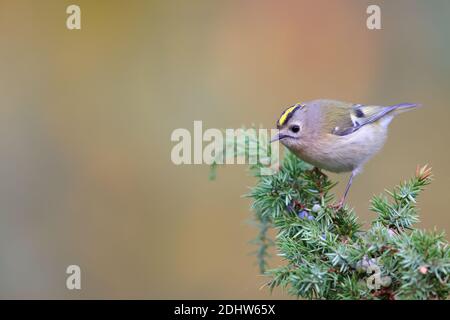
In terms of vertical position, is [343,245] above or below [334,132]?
below

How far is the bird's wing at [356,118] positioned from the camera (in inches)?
97.3

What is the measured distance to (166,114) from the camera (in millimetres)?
3658

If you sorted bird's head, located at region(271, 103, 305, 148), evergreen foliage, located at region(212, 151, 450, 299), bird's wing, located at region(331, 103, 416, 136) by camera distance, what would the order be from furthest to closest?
bird's wing, located at region(331, 103, 416, 136) < bird's head, located at region(271, 103, 305, 148) < evergreen foliage, located at region(212, 151, 450, 299)

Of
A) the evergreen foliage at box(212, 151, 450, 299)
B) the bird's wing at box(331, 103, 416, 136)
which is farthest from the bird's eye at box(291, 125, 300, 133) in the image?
the evergreen foliage at box(212, 151, 450, 299)

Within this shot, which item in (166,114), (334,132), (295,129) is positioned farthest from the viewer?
(166,114)

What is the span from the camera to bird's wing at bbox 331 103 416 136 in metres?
2.47

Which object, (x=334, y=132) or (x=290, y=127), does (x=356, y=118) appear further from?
(x=290, y=127)

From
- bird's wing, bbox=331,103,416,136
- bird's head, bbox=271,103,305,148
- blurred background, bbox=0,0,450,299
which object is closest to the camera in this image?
bird's head, bbox=271,103,305,148

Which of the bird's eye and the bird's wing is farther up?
the bird's wing

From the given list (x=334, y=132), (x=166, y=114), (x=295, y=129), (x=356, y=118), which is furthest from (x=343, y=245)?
(x=166, y=114)

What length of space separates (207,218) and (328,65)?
1425mm

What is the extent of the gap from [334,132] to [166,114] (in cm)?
155

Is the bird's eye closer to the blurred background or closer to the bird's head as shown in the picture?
the bird's head

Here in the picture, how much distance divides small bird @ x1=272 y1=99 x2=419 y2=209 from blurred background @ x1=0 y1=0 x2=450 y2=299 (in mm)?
770
